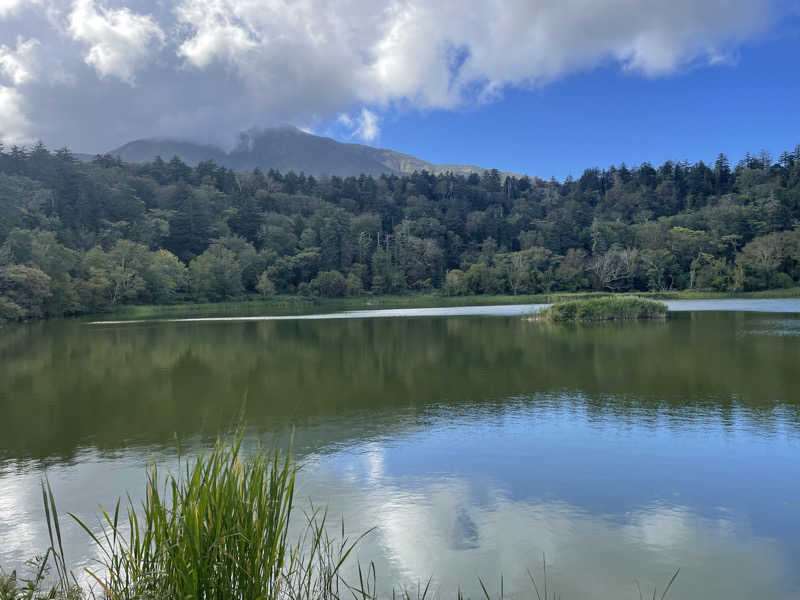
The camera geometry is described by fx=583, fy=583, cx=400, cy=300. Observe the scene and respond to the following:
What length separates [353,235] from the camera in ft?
300

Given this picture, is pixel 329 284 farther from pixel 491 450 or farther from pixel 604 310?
pixel 491 450

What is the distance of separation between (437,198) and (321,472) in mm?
112854

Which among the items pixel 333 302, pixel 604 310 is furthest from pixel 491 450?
pixel 333 302

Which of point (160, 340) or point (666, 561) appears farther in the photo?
point (160, 340)

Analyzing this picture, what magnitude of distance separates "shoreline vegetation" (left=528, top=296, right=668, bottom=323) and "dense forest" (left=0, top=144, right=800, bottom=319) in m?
38.1

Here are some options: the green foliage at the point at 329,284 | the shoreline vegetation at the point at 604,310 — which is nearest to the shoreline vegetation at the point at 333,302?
the green foliage at the point at 329,284

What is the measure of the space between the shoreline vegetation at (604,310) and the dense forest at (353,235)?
38.1 m

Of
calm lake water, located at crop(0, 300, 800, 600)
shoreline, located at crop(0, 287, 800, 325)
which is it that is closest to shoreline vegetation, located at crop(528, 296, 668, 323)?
calm lake water, located at crop(0, 300, 800, 600)

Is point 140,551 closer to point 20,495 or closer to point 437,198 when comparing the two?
point 20,495

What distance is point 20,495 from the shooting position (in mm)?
6770

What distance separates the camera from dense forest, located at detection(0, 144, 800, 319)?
2336 inches

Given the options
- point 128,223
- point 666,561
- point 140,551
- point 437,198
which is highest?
point 437,198

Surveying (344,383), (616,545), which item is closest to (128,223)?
(344,383)

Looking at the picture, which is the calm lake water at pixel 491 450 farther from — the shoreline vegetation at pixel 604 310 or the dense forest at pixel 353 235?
the dense forest at pixel 353 235
